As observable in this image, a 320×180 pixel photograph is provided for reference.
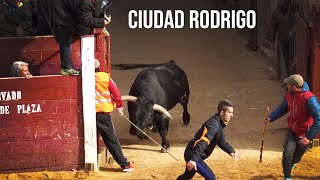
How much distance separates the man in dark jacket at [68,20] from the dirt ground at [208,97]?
5.19 ft

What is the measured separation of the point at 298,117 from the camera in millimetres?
9672

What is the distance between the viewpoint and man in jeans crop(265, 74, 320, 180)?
9.47 m

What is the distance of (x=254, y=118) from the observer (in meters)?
13.6

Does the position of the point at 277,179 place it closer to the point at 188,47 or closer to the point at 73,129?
the point at 73,129

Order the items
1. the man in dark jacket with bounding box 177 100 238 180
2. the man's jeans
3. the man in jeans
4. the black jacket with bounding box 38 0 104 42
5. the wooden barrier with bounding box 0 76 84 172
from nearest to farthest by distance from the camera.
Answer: the man in dark jacket with bounding box 177 100 238 180
the man in jeans
the man's jeans
the black jacket with bounding box 38 0 104 42
the wooden barrier with bounding box 0 76 84 172

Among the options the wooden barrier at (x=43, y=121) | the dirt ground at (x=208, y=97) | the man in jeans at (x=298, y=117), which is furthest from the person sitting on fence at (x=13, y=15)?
the man in jeans at (x=298, y=117)

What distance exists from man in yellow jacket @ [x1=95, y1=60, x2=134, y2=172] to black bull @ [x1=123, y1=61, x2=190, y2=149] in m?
1.21

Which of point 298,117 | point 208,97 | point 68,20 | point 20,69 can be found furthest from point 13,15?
point 298,117

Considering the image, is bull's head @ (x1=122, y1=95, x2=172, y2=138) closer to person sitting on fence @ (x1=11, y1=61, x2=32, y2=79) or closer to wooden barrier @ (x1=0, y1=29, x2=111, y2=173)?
wooden barrier @ (x1=0, y1=29, x2=111, y2=173)

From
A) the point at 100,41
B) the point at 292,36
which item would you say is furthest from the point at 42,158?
the point at 292,36

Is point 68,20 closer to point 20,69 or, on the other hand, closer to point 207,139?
point 20,69

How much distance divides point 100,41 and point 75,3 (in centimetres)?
73

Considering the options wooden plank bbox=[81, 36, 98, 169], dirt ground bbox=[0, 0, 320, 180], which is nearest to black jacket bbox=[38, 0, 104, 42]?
wooden plank bbox=[81, 36, 98, 169]

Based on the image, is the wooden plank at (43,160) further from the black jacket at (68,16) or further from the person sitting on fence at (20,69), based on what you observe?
the black jacket at (68,16)
